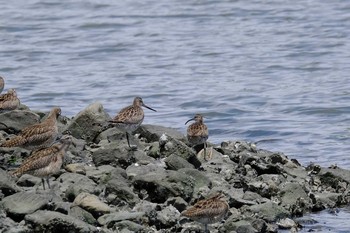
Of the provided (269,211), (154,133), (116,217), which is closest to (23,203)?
(116,217)

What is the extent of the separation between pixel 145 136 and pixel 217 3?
997 inches

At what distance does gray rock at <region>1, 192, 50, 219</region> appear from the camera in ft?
41.3

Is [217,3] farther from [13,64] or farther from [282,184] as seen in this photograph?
[282,184]

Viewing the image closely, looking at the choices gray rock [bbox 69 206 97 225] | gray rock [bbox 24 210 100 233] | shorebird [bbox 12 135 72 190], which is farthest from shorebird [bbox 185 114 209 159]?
gray rock [bbox 24 210 100 233]

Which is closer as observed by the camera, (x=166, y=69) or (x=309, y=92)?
(x=309, y=92)

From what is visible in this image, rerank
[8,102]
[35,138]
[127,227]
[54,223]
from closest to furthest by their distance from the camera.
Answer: [54,223] → [127,227] → [35,138] → [8,102]

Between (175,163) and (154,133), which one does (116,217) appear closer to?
(175,163)

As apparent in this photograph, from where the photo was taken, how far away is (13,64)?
32.5 meters

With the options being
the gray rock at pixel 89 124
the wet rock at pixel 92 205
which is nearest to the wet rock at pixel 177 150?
the gray rock at pixel 89 124

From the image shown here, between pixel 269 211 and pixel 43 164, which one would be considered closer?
pixel 43 164

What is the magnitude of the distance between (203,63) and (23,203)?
19.3 m

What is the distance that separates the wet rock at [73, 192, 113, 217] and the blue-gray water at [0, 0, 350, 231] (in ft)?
23.5

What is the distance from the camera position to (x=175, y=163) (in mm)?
15469

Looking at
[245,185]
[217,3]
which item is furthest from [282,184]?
[217,3]
